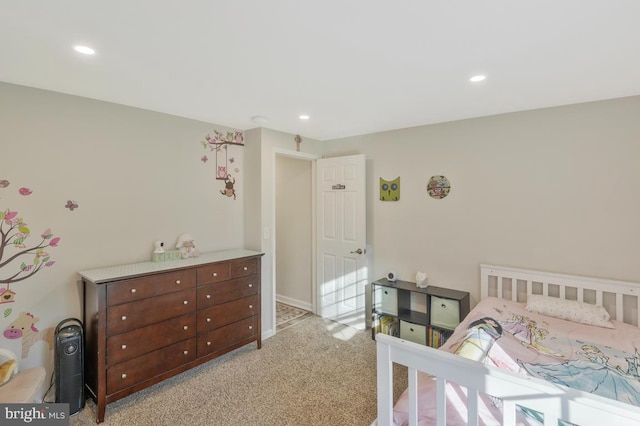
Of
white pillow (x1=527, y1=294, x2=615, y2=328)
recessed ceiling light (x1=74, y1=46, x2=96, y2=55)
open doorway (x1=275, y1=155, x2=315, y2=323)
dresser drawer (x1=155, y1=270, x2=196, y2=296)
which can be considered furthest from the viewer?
open doorway (x1=275, y1=155, x2=315, y2=323)

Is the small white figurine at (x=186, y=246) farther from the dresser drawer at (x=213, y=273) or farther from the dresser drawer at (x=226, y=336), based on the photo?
the dresser drawer at (x=226, y=336)

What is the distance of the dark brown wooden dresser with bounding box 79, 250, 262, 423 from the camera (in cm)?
218

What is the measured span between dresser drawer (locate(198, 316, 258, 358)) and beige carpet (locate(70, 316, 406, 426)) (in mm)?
190

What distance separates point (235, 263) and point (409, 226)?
198 centimetres

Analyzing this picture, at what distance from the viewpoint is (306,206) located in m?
4.35

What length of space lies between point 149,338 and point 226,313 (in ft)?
2.27

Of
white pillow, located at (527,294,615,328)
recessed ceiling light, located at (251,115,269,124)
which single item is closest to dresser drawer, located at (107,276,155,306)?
recessed ceiling light, located at (251,115,269,124)

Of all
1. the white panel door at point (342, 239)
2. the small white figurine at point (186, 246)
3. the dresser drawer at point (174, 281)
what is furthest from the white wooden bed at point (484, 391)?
the white panel door at point (342, 239)

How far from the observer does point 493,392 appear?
3.57 feet

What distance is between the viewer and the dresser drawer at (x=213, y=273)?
2721mm

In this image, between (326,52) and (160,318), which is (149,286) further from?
(326,52)

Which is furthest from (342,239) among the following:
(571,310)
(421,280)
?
(571,310)

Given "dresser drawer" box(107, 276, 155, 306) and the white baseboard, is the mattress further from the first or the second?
the white baseboard

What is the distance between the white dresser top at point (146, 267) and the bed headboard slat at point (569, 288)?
7.77 ft
